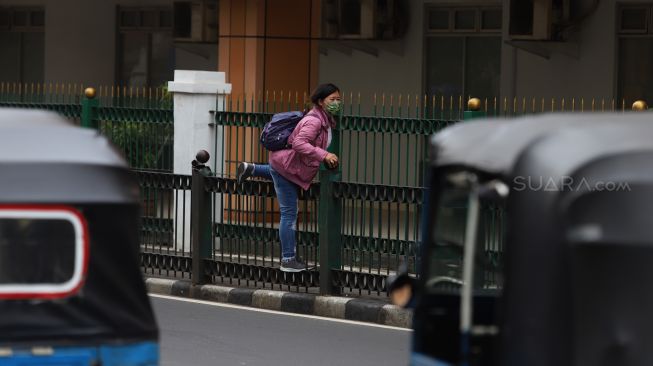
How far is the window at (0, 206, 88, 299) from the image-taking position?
5.55 metres

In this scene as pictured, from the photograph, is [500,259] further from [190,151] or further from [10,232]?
[190,151]

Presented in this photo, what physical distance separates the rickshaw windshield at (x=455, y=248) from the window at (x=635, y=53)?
14081mm

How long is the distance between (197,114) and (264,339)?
395cm

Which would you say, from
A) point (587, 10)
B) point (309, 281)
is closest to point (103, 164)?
point (309, 281)

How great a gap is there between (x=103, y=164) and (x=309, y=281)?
780cm

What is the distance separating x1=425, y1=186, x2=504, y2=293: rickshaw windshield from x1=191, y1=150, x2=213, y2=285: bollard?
27.4 feet

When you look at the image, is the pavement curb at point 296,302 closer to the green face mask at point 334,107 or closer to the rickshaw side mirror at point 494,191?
the green face mask at point 334,107

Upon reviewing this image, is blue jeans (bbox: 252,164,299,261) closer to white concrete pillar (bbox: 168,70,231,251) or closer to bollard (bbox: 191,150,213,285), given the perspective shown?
bollard (bbox: 191,150,213,285)

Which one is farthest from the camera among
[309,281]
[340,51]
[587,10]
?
[340,51]

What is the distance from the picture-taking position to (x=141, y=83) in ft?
85.3

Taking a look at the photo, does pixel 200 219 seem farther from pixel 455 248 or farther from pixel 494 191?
pixel 494 191

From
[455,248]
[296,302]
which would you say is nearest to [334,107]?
[296,302]

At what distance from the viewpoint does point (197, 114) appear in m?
15.0

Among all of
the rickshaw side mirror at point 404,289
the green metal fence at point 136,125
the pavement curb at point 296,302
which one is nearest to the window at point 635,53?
the green metal fence at point 136,125
